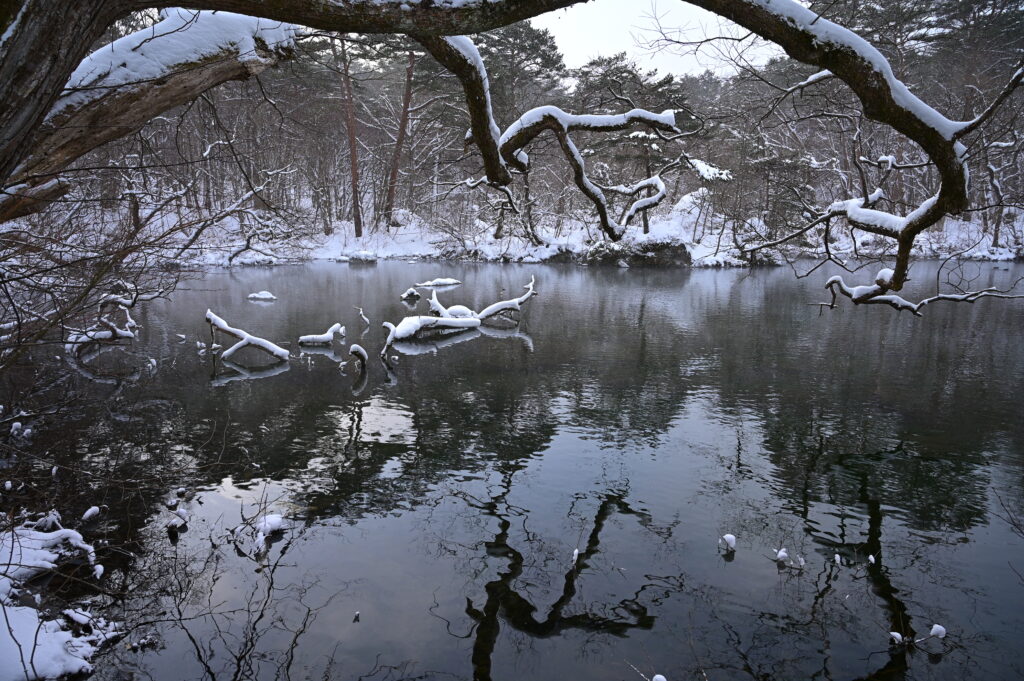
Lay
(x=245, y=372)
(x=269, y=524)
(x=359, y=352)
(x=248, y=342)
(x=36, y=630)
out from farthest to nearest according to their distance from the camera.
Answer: (x=248, y=342)
(x=245, y=372)
(x=359, y=352)
(x=269, y=524)
(x=36, y=630)

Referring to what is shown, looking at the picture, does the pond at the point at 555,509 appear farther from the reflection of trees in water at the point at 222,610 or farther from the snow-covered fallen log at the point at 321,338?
the snow-covered fallen log at the point at 321,338

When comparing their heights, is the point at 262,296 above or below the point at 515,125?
→ below

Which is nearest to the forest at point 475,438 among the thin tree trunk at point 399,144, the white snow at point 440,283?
the white snow at point 440,283

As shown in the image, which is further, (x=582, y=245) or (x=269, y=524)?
(x=582, y=245)

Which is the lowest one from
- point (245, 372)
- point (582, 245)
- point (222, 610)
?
point (222, 610)

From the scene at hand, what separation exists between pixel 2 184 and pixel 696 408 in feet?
37.1

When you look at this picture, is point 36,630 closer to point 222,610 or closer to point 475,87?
point 222,610

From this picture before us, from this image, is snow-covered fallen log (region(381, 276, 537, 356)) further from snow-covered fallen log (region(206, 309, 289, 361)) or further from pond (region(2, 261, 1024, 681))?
snow-covered fallen log (region(206, 309, 289, 361))

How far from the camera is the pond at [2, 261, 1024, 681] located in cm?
552

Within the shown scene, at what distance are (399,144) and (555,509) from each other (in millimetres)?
32846

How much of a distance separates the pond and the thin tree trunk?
23564mm

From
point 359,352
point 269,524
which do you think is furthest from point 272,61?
point 359,352

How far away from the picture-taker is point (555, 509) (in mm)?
7957

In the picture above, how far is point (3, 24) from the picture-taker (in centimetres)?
213
